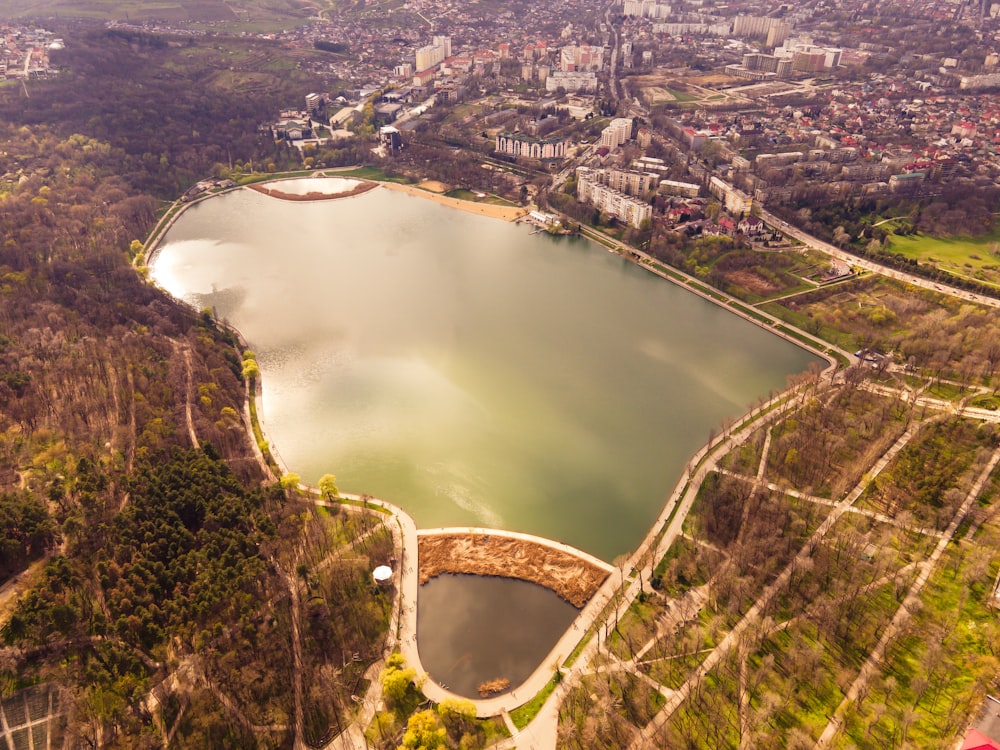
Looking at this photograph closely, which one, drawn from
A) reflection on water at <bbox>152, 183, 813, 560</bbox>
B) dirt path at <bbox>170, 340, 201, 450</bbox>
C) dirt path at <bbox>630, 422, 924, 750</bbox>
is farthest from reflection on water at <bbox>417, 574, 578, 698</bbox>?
dirt path at <bbox>170, 340, 201, 450</bbox>

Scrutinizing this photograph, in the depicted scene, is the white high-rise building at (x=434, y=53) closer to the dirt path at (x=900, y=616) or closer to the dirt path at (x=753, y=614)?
the dirt path at (x=753, y=614)

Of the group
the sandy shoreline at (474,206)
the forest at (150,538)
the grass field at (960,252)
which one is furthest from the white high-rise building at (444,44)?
the grass field at (960,252)

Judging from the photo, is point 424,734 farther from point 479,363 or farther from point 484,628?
point 479,363

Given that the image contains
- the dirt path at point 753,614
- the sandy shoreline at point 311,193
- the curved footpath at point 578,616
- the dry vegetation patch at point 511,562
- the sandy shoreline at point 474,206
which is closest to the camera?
the dirt path at point 753,614

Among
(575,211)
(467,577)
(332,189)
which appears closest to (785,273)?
(575,211)

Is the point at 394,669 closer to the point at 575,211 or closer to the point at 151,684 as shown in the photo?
the point at 151,684

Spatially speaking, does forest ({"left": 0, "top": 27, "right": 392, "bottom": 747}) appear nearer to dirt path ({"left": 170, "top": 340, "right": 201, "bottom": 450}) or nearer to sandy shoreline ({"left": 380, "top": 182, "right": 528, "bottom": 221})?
dirt path ({"left": 170, "top": 340, "right": 201, "bottom": 450})

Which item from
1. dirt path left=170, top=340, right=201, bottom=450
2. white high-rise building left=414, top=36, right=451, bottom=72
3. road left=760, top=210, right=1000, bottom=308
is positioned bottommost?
dirt path left=170, top=340, right=201, bottom=450
